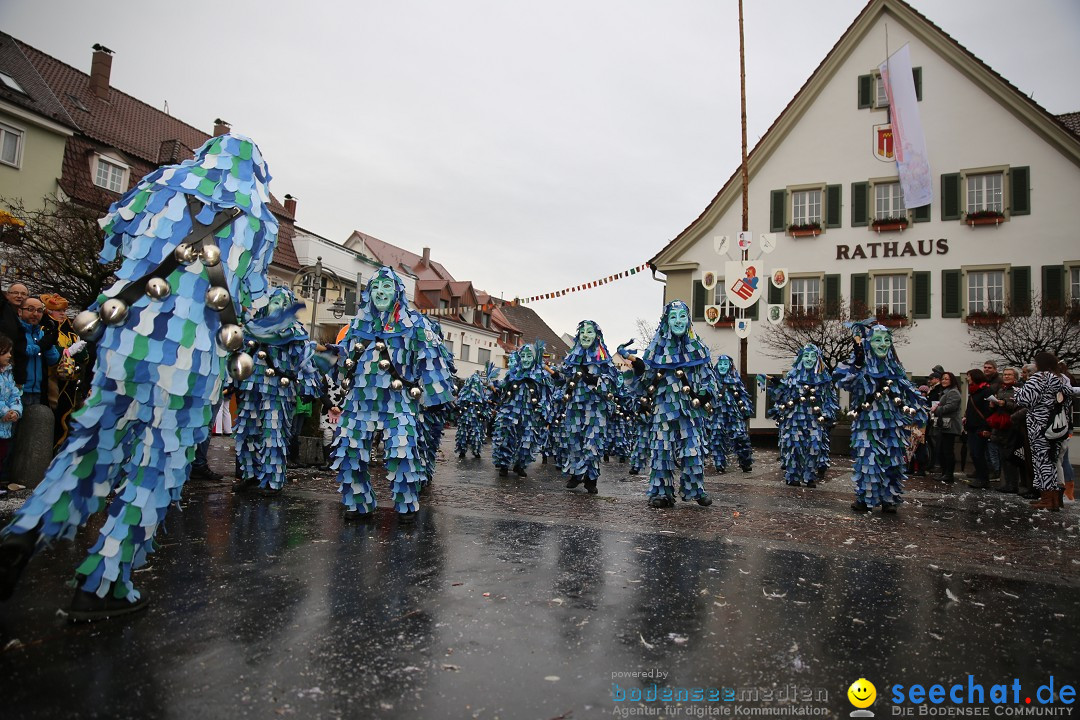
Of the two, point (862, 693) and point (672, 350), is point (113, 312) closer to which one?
point (862, 693)

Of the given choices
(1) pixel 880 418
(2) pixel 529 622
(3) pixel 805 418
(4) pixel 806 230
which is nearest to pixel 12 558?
(2) pixel 529 622

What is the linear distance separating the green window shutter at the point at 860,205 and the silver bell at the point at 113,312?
2333cm

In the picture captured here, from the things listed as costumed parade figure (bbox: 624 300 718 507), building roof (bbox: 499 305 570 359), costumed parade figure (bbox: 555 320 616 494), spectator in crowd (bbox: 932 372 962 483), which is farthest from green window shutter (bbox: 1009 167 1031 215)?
building roof (bbox: 499 305 570 359)

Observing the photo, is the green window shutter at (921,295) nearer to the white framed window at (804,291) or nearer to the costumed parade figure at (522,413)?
the white framed window at (804,291)

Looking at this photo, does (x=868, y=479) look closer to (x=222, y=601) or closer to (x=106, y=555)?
(x=222, y=601)

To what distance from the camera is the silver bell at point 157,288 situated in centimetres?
323

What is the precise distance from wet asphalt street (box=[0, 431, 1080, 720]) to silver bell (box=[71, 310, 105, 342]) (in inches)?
50.1

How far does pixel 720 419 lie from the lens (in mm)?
12312

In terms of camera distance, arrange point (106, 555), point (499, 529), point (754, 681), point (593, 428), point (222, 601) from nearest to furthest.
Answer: point (754, 681), point (106, 555), point (222, 601), point (499, 529), point (593, 428)

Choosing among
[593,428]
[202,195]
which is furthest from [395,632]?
[593,428]

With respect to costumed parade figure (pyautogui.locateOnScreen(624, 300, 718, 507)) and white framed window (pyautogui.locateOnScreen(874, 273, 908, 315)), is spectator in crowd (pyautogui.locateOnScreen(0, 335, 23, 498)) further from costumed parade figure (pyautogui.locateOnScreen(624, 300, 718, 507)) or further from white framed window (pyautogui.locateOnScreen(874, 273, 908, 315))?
white framed window (pyautogui.locateOnScreen(874, 273, 908, 315))

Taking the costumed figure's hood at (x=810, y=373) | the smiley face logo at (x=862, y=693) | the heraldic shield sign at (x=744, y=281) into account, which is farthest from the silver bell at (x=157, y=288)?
the heraldic shield sign at (x=744, y=281)

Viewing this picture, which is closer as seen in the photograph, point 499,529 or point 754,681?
point 754,681

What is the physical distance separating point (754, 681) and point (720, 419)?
32.6ft
